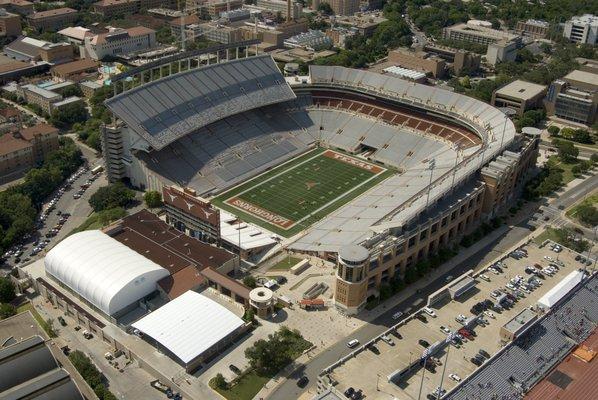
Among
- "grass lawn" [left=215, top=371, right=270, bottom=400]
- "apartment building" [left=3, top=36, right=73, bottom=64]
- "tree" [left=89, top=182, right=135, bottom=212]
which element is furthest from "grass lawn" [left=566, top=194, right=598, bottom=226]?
"apartment building" [left=3, top=36, right=73, bottom=64]

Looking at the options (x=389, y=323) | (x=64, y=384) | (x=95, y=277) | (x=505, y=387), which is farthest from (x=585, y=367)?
(x=95, y=277)

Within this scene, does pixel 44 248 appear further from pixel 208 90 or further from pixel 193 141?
pixel 208 90

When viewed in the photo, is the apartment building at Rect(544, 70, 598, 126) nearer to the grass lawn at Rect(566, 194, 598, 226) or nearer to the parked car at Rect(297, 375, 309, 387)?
the grass lawn at Rect(566, 194, 598, 226)

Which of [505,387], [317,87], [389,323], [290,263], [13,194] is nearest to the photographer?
[505,387]

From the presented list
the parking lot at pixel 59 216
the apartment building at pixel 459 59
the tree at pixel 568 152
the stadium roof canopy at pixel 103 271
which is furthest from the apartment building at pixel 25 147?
the apartment building at pixel 459 59

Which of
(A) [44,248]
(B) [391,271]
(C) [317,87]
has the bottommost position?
(A) [44,248]

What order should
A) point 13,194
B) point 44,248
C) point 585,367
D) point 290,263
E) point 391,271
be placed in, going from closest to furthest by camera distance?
point 585,367 < point 391,271 < point 290,263 < point 44,248 < point 13,194
